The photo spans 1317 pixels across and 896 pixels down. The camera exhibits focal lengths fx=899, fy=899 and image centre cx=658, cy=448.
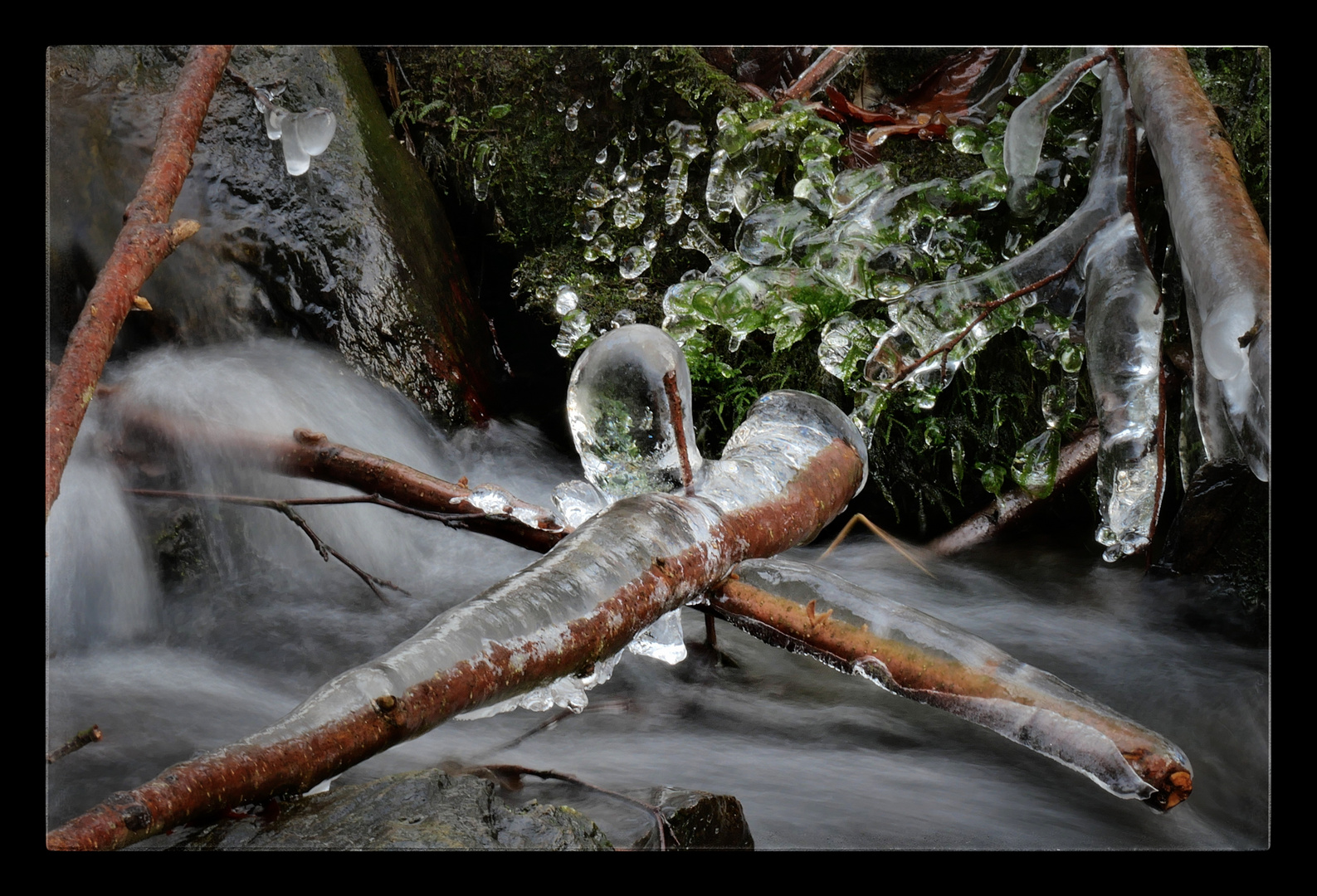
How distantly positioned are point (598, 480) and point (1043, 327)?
0.85 meters

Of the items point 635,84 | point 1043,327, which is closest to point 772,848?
point 1043,327

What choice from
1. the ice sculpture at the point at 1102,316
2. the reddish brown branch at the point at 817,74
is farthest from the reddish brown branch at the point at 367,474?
the reddish brown branch at the point at 817,74

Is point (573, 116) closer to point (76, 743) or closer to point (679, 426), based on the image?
point (679, 426)

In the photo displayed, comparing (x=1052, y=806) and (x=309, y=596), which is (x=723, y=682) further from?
(x=309, y=596)

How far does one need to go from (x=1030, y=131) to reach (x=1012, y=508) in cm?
71

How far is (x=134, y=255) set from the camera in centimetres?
136

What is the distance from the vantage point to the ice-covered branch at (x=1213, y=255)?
45.2 inches

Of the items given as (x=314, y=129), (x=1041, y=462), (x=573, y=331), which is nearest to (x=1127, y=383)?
(x=1041, y=462)

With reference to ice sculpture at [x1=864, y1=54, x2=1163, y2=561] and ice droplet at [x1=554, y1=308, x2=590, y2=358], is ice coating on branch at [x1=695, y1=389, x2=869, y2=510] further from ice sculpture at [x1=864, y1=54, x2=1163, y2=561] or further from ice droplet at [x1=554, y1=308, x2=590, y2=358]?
ice droplet at [x1=554, y1=308, x2=590, y2=358]

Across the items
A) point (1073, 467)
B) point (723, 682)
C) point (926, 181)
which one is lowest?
point (723, 682)

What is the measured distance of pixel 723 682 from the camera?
4.67 feet

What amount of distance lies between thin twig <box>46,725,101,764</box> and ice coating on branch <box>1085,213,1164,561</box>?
1.45 meters

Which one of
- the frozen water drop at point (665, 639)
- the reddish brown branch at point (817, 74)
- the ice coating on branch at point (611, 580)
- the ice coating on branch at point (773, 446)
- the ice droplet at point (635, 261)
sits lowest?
the frozen water drop at point (665, 639)

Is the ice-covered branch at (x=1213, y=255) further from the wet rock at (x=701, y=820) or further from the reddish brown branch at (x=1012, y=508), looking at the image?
the wet rock at (x=701, y=820)
